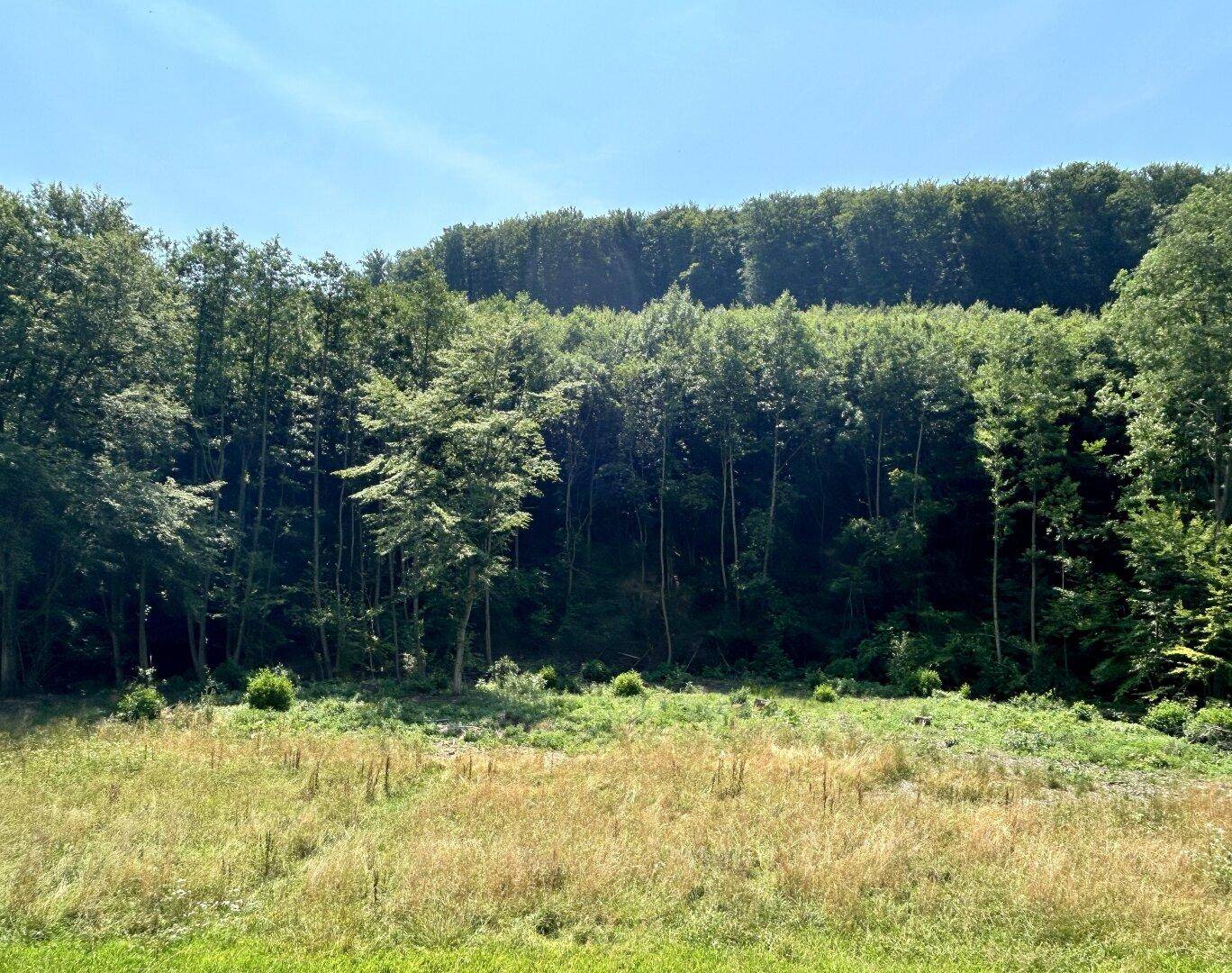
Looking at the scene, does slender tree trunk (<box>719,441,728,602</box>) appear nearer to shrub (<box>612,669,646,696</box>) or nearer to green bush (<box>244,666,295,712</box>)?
shrub (<box>612,669,646,696</box>)

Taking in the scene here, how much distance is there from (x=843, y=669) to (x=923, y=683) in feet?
12.8

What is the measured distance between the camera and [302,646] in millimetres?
30703

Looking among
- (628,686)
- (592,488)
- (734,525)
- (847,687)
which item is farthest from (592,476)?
(847,687)

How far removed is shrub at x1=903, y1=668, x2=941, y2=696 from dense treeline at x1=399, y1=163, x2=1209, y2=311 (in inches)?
1290

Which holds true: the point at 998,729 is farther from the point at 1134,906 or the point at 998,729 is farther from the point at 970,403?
the point at 970,403

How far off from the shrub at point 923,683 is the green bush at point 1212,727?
23.4ft

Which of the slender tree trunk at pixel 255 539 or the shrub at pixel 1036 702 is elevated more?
the slender tree trunk at pixel 255 539

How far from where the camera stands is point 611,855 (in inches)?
328

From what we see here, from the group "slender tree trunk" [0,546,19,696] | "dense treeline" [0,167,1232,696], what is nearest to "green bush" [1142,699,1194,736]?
"dense treeline" [0,167,1232,696]

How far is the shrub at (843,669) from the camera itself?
26.8 m

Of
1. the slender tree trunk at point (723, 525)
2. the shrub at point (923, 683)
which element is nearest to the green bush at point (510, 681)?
the slender tree trunk at point (723, 525)

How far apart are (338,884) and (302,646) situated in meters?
25.5

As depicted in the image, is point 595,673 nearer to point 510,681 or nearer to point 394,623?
point 510,681

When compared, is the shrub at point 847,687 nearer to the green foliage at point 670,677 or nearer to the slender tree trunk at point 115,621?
the green foliage at point 670,677
